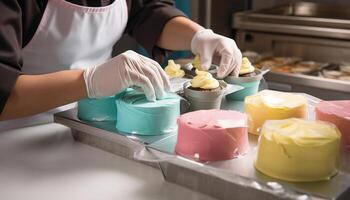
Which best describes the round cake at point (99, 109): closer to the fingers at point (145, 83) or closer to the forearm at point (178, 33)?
the fingers at point (145, 83)

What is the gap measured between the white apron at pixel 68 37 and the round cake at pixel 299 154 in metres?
0.74

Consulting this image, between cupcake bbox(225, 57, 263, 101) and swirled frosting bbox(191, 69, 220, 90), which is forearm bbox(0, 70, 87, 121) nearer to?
swirled frosting bbox(191, 69, 220, 90)

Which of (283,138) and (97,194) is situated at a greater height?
(283,138)

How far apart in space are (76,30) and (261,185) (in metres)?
0.81

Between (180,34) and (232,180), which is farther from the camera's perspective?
(180,34)

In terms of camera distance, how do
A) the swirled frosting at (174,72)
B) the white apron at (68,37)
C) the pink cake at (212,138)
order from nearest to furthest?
the pink cake at (212,138) < the white apron at (68,37) < the swirled frosting at (174,72)

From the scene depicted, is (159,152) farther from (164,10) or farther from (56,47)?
(164,10)

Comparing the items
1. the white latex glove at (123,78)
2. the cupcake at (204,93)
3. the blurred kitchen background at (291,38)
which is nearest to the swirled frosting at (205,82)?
the cupcake at (204,93)

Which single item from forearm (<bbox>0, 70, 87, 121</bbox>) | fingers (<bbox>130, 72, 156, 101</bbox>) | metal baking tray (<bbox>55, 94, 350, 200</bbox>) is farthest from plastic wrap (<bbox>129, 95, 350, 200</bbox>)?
forearm (<bbox>0, 70, 87, 121</bbox>)

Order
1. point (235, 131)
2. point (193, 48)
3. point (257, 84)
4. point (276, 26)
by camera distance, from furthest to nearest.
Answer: point (276, 26) → point (193, 48) → point (257, 84) → point (235, 131)

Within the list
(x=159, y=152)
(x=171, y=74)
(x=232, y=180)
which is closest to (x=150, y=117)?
(x=159, y=152)

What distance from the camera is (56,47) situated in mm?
1404

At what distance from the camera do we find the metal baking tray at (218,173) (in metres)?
0.84

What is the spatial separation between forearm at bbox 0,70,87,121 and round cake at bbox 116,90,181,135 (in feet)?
0.38
